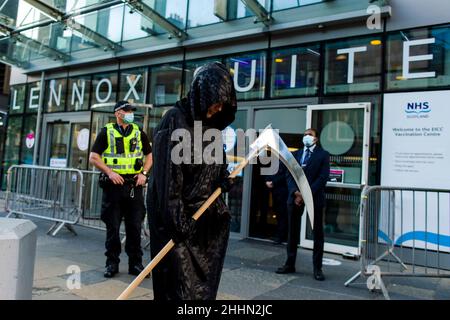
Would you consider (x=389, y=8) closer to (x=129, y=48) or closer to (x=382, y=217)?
(x=382, y=217)

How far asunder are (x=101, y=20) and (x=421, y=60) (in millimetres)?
6931

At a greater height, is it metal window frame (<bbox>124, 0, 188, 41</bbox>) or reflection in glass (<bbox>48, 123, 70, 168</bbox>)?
metal window frame (<bbox>124, 0, 188, 41</bbox>)

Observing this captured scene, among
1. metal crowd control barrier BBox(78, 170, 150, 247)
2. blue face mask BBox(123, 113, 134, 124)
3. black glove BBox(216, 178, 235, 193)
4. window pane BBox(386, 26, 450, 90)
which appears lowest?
metal crowd control barrier BBox(78, 170, 150, 247)

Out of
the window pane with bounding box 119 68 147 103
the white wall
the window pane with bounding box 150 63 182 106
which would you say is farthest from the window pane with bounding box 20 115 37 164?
the white wall

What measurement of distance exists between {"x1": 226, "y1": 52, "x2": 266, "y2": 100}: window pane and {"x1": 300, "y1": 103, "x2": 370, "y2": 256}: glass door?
1224mm

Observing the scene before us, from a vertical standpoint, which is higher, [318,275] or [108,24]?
[108,24]

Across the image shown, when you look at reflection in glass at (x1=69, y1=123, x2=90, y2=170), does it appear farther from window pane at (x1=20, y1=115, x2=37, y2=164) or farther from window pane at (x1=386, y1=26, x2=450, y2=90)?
window pane at (x1=386, y1=26, x2=450, y2=90)

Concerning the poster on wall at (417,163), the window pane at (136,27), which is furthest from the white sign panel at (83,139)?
the poster on wall at (417,163)

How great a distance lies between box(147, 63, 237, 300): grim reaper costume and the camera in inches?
84.2

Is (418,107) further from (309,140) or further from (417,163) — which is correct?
(309,140)

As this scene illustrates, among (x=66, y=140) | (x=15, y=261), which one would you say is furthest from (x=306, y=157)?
(x=66, y=140)

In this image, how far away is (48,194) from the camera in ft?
24.0

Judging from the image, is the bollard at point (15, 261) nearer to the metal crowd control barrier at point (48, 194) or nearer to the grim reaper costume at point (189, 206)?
the grim reaper costume at point (189, 206)

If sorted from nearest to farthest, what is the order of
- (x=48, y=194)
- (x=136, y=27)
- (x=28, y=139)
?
1. (x=48, y=194)
2. (x=136, y=27)
3. (x=28, y=139)
